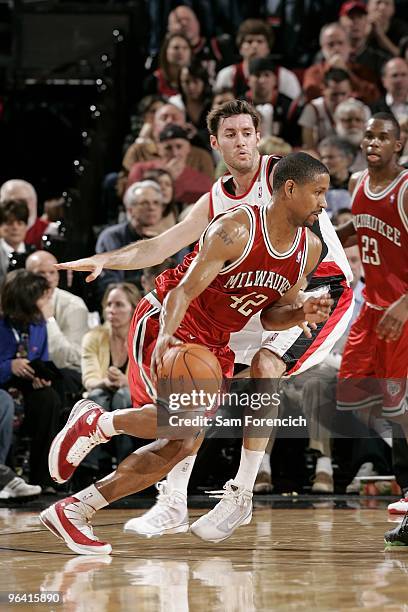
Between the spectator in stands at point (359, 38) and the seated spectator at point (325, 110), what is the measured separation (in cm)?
91

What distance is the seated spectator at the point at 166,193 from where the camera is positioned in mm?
8195

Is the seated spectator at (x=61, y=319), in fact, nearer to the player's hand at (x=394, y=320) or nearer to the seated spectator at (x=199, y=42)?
the player's hand at (x=394, y=320)

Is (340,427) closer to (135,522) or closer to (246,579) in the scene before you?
(135,522)

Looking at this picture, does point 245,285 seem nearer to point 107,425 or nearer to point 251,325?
point 251,325

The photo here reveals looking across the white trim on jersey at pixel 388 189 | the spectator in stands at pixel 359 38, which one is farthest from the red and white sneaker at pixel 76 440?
the spectator in stands at pixel 359 38

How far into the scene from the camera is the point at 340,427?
700cm

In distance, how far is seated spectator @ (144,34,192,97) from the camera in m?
10.2

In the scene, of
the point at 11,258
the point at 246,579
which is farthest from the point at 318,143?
the point at 246,579

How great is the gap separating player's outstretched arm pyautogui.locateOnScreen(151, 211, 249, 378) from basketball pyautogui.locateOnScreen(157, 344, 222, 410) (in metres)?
0.04

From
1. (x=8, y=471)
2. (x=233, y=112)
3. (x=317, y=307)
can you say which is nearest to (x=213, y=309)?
(x=317, y=307)

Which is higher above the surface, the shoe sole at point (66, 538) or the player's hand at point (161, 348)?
the player's hand at point (161, 348)

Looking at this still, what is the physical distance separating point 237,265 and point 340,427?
271 cm

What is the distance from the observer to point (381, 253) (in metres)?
6.29

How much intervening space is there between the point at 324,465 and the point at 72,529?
2.74 metres
